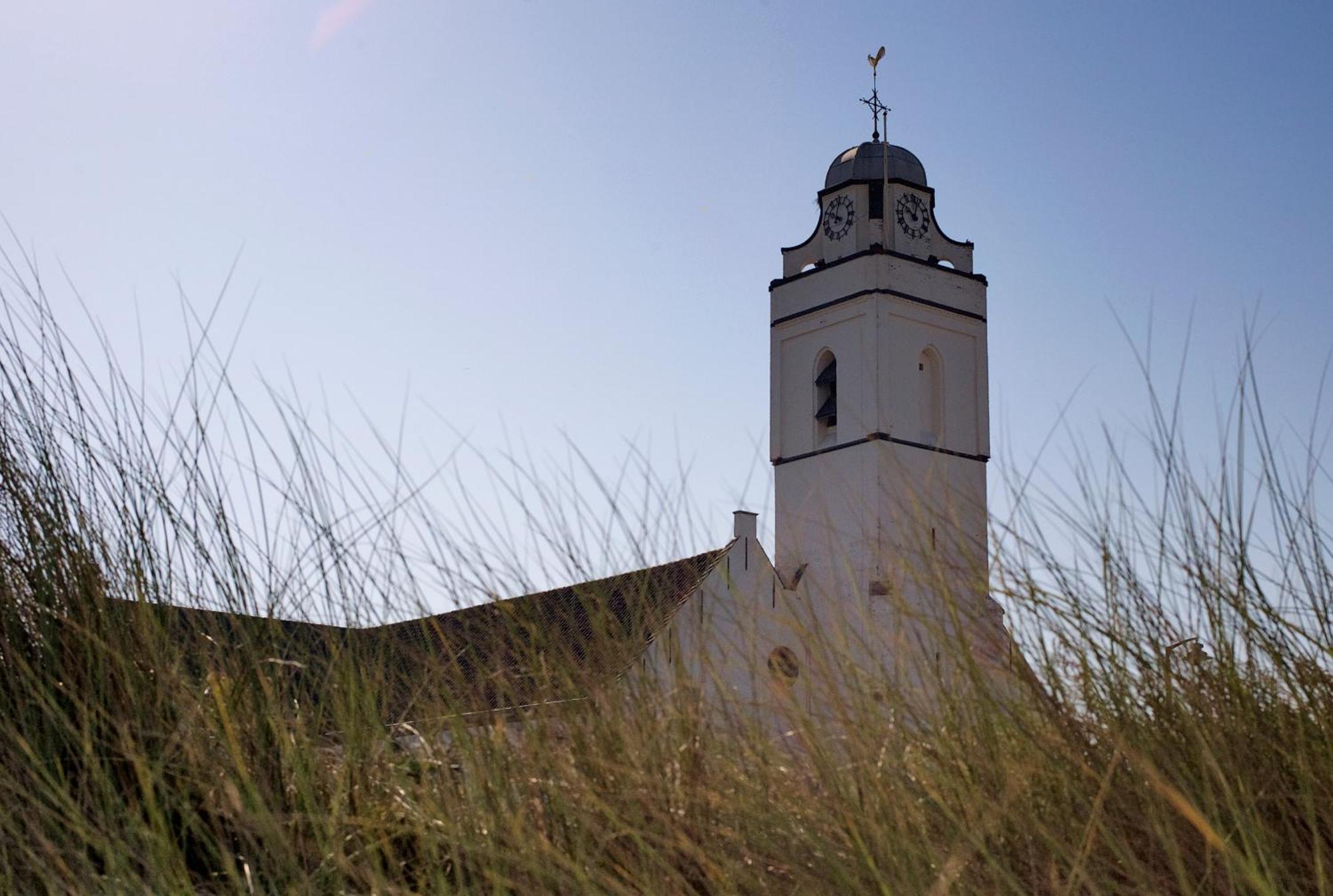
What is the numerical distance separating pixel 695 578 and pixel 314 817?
3.00ft

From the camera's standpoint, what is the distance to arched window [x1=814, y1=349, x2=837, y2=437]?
31266mm

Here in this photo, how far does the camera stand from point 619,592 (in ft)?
11.6

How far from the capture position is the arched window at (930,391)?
103 ft

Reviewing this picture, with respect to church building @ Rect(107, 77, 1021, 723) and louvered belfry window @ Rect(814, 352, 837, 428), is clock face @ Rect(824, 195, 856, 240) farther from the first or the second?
church building @ Rect(107, 77, 1021, 723)

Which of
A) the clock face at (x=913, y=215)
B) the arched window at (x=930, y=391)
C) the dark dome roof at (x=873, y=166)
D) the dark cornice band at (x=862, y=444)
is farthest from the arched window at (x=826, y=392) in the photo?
the dark dome roof at (x=873, y=166)

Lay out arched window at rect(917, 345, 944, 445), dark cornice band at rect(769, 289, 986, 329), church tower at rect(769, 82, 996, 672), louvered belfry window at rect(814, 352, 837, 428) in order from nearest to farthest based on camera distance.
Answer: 1. church tower at rect(769, 82, 996, 672)
2. dark cornice band at rect(769, 289, 986, 329)
3. louvered belfry window at rect(814, 352, 837, 428)
4. arched window at rect(917, 345, 944, 445)

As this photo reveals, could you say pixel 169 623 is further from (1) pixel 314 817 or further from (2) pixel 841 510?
(2) pixel 841 510

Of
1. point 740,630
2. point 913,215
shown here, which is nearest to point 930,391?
point 913,215

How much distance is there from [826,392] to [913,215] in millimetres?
4360

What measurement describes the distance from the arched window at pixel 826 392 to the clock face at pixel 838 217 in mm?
2675

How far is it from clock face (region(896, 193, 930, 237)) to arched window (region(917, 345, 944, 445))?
2.62 m

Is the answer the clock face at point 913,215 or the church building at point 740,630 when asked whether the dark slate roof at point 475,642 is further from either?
the clock face at point 913,215

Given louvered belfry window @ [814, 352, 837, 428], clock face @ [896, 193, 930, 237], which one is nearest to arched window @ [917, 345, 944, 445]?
louvered belfry window @ [814, 352, 837, 428]

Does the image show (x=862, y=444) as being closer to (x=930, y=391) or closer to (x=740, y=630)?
(x=930, y=391)
